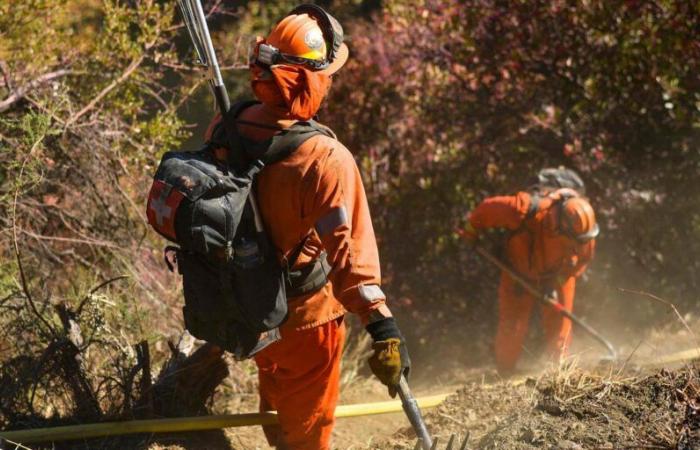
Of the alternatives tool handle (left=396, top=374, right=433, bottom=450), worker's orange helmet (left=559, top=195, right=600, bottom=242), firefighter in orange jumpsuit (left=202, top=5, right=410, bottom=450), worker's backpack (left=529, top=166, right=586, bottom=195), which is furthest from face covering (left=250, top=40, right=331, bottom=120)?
worker's backpack (left=529, top=166, right=586, bottom=195)

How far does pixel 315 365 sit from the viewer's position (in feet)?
12.5

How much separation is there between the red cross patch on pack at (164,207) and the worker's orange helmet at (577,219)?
11.8 ft

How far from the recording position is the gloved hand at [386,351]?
10.8 feet

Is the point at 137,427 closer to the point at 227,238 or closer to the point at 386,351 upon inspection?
the point at 227,238

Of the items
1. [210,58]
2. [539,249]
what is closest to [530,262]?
[539,249]

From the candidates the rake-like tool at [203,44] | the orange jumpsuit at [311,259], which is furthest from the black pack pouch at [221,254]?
the rake-like tool at [203,44]

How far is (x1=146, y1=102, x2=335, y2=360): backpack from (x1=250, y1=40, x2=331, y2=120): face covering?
89 millimetres

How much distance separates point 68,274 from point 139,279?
47 cm

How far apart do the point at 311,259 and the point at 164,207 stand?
0.71 m

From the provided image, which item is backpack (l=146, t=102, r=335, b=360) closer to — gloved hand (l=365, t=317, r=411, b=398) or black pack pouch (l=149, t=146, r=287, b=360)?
black pack pouch (l=149, t=146, r=287, b=360)

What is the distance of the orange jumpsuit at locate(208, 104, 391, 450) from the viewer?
11.0ft

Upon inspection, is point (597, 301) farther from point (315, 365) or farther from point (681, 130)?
point (315, 365)

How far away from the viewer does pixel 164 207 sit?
3352mm

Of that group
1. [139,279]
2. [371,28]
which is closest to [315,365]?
[139,279]
